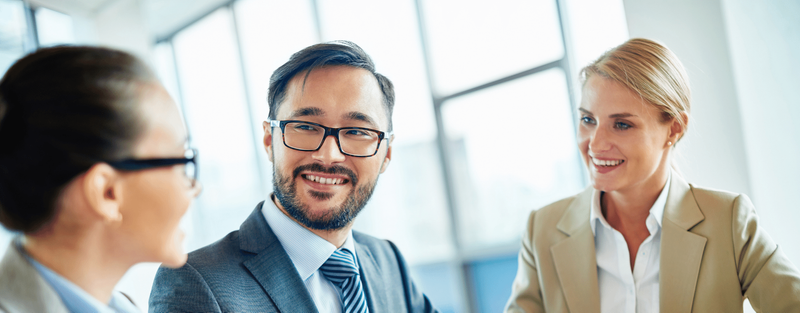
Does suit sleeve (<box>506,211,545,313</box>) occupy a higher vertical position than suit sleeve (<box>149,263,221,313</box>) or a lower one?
lower

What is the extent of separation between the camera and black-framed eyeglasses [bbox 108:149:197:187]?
78 cm

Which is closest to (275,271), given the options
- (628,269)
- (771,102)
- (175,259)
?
(175,259)

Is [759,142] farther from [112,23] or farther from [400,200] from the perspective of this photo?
[112,23]

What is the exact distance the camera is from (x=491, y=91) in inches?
147

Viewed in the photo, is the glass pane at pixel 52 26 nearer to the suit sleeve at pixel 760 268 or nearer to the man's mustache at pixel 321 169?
the man's mustache at pixel 321 169

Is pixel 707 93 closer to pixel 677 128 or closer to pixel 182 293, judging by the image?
pixel 677 128

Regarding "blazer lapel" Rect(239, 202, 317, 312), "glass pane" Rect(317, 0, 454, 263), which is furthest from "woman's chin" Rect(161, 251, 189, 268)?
"glass pane" Rect(317, 0, 454, 263)

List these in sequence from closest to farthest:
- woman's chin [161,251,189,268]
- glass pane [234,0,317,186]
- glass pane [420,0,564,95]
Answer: woman's chin [161,251,189,268]
glass pane [420,0,564,95]
glass pane [234,0,317,186]

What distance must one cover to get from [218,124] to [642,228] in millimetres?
5296

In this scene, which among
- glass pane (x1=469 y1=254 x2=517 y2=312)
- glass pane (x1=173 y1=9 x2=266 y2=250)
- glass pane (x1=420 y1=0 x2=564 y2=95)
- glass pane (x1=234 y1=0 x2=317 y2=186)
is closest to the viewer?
glass pane (x1=420 y1=0 x2=564 y2=95)

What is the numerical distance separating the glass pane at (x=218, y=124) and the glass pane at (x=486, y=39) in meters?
2.69

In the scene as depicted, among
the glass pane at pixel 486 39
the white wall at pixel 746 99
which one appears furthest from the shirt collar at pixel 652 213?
the glass pane at pixel 486 39

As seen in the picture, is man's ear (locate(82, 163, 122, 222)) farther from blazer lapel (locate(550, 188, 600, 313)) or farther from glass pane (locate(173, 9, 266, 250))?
glass pane (locate(173, 9, 266, 250))

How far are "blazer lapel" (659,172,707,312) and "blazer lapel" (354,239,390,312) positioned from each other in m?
0.93
